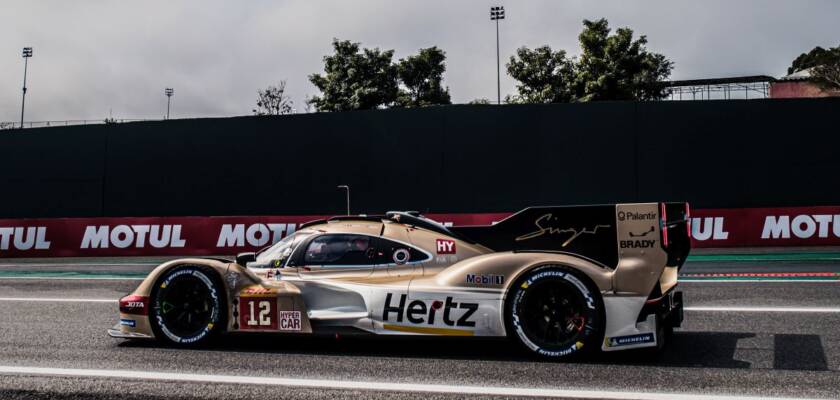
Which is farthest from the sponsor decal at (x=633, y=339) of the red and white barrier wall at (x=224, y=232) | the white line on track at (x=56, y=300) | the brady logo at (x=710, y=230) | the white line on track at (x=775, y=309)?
the brady logo at (x=710, y=230)

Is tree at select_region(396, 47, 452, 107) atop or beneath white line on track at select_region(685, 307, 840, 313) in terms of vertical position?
atop

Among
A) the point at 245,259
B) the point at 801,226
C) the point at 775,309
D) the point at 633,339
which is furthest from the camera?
the point at 801,226

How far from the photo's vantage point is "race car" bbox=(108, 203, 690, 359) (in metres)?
5.46

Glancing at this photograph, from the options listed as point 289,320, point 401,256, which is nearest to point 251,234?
point 289,320

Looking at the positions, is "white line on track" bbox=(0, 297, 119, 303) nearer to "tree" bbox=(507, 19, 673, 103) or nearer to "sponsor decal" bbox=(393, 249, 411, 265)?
"sponsor decal" bbox=(393, 249, 411, 265)

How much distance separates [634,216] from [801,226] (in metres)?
15.3

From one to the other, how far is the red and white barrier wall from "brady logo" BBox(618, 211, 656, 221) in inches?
A: 521

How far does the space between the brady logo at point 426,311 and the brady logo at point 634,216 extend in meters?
1.38

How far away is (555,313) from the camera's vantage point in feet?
18.2

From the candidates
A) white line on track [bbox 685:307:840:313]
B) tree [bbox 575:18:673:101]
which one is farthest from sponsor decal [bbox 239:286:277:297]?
tree [bbox 575:18:673:101]

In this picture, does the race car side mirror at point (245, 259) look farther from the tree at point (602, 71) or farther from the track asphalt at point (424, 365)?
the tree at point (602, 71)

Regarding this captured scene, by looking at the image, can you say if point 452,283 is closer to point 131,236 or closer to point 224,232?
point 224,232

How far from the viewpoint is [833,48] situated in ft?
158
